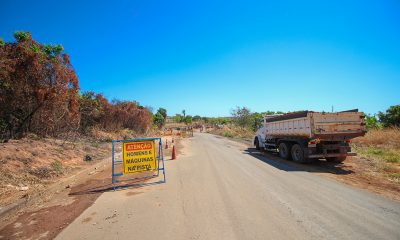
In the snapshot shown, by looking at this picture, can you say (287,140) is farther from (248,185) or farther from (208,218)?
(208,218)

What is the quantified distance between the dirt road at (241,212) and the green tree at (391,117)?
83.2ft

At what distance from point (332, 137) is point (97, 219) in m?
10.0

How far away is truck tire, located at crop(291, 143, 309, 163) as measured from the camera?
444 inches

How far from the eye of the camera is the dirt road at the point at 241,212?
4102 mm

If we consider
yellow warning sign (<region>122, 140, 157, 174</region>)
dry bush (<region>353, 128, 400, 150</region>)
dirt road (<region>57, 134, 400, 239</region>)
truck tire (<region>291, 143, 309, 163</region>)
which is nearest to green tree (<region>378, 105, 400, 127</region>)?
dry bush (<region>353, 128, 400, 150</region>)

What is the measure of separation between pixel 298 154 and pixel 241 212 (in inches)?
308

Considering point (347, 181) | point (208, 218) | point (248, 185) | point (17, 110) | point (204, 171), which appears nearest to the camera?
point (208, 218)

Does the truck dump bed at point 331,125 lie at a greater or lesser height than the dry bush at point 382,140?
greater

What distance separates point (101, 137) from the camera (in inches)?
847

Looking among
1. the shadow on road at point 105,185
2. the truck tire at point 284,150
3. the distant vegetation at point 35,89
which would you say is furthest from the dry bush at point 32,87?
the truck tire at point 284,150

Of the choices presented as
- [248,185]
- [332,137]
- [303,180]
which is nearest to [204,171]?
[248,185]

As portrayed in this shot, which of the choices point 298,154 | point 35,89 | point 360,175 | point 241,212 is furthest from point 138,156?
point 360,175

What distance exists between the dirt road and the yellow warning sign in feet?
2.48

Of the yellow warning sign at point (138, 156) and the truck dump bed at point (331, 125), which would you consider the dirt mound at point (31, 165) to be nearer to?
the yellow warning sign at point (138, 156)
